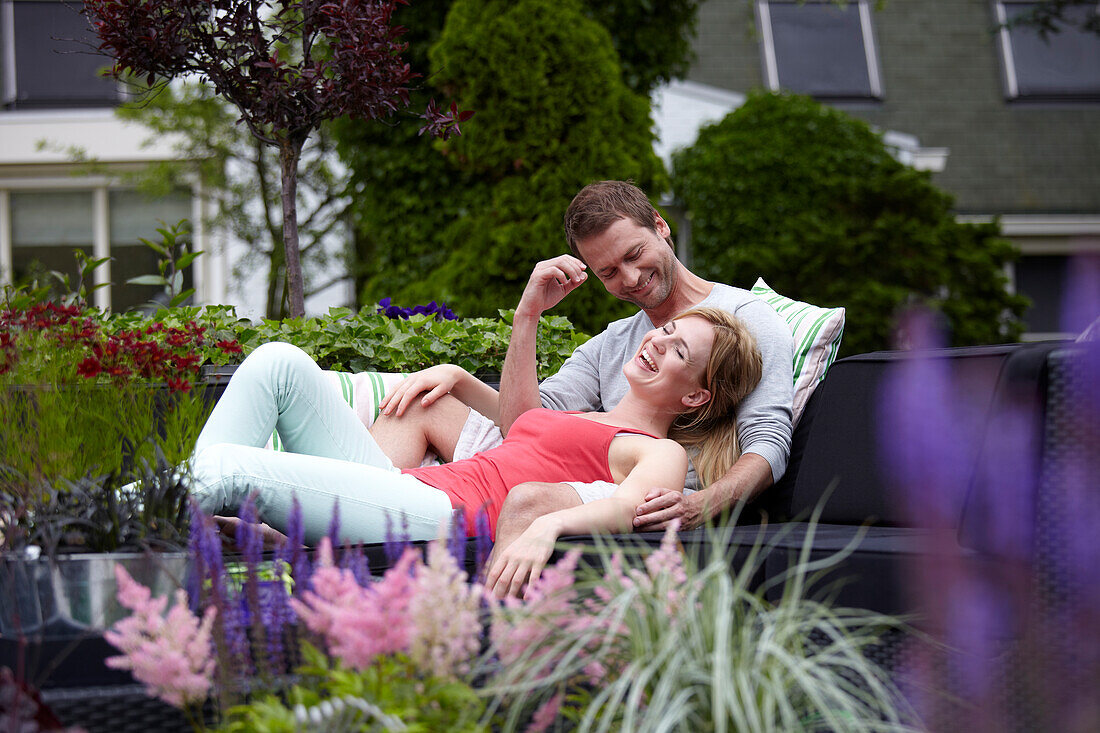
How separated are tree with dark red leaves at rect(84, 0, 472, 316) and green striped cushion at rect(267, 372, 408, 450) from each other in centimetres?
121

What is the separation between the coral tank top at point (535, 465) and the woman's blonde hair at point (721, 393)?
0.16 m

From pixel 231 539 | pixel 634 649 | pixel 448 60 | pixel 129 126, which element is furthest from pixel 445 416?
pixel 129 126

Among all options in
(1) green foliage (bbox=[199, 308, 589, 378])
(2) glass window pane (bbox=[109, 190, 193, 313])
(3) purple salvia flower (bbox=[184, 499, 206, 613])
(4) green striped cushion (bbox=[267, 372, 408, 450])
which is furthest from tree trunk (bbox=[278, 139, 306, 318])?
(2) glass window pane (bbox=[109, 190, 193, 313])

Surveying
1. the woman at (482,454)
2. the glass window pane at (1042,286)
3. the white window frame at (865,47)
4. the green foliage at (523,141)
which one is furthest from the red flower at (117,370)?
the glass window pane at (1042,286)

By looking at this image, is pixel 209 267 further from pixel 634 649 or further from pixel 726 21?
pixel 634 649

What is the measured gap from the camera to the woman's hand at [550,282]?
266 cm

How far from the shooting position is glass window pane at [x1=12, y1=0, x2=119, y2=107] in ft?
33.3

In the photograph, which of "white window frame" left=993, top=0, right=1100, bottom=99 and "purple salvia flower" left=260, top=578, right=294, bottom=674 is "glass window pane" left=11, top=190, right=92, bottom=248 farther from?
A: "white window frame" left=993, top=0, right=1100, bottom=99

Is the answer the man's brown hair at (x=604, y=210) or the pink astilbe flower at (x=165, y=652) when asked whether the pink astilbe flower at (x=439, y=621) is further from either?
the man's brown hair at (x=604, y=210)

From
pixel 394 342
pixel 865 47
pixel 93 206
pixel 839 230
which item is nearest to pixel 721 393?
pixel 394 342

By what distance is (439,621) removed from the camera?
3.65ft

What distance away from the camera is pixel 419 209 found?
6.18m

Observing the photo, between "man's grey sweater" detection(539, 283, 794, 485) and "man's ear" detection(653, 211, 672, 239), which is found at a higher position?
"man's ear" detection(653, 211, 672, 239)

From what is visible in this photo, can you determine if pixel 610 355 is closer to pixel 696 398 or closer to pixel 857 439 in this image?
pixel 696 398
